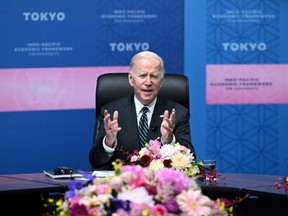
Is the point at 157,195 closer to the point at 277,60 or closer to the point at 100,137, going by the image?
the point at 100,137

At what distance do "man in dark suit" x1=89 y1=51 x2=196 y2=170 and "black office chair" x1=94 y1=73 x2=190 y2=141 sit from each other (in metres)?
0.06

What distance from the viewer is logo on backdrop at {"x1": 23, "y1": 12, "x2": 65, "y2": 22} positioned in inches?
235

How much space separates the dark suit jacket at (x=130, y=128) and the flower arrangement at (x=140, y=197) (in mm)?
1909

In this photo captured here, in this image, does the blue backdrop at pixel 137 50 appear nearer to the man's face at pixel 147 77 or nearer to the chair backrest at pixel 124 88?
the chair backrest at pixel 124 88

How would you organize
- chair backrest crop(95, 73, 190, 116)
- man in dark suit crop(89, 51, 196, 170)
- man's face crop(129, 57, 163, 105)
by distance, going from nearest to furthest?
1. man in dark suit crop(89, 51, 196, 170)
2. man's face crop(129, 57, 163, 105)
3. chair backrest crop(95, 73, 190, 116)

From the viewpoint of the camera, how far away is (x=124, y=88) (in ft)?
15.3

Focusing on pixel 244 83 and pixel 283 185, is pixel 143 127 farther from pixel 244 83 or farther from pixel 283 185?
pixel 244 83

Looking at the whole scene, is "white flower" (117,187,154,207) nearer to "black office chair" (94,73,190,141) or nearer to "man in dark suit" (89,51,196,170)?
"man in dark suit" (89,51,196,170)

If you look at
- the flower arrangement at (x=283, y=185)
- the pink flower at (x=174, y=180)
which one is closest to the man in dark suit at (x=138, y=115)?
the flower arrangement at (x=283, y=185)

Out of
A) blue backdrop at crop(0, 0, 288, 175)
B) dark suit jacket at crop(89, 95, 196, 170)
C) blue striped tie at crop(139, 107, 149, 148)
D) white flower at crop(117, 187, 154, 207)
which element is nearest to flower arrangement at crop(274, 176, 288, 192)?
dark suit jacket at crop(89, 95, 196, 170)

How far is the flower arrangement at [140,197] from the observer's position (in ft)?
7.51

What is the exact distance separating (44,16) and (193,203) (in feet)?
12.8

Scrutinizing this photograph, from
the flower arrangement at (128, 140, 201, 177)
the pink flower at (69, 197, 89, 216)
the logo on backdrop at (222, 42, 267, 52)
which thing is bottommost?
the pink flower at (69, 197, 89, 216)

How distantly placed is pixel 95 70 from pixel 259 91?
138 centimetres
